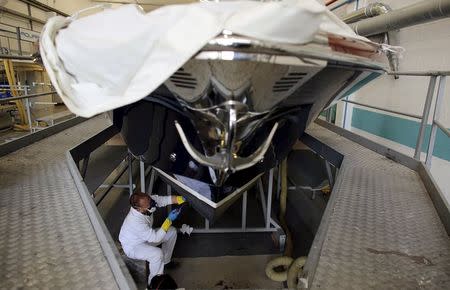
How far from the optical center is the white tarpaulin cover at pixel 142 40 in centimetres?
93

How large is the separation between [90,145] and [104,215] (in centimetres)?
170

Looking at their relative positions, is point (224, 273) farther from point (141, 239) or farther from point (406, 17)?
point (406, 17)

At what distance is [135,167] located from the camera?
557 centimetres

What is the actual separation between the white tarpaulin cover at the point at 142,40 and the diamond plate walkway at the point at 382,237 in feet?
2.79

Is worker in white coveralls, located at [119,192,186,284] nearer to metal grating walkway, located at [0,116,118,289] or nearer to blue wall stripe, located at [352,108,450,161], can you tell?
metal grating walkway, located at [0,116,118,289]

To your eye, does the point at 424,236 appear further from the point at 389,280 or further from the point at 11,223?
the point at 11,223

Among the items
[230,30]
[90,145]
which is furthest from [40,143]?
[230,30]

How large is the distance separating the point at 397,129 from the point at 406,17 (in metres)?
1.21

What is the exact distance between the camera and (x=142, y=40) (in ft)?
3.30

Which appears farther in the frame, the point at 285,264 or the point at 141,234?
the point at 285,264

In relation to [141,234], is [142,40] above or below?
above

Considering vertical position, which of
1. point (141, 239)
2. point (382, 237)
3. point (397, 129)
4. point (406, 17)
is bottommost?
point (141, 239)

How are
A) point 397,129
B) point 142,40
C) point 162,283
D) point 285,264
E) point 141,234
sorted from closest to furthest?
point 142,40 → point 162,283 → point 141,234 → point 285,264 → point 397,129

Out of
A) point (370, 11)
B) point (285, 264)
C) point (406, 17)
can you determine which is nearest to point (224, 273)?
point (285, 264)
